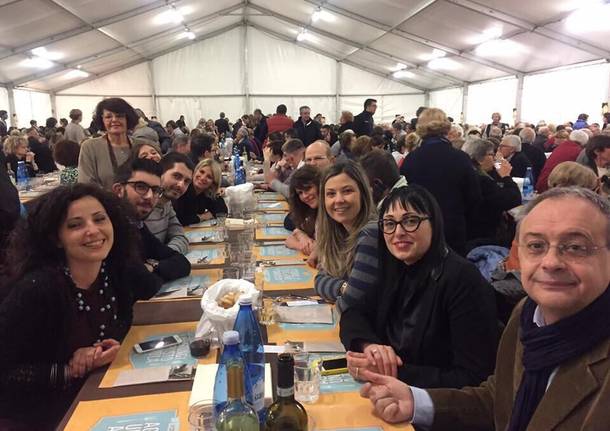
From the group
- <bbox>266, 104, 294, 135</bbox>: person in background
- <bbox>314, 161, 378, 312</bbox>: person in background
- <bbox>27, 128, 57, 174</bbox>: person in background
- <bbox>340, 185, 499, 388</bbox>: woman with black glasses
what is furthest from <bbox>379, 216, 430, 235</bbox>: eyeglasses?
<bbox>27, 128, 57, 174</bbox>: person in background

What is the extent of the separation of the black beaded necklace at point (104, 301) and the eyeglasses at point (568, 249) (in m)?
1.45

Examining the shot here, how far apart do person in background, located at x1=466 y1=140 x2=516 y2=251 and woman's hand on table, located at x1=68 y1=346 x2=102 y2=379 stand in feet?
9.47

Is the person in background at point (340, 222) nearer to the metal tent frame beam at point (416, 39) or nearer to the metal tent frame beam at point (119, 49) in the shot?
the metal tent frame beam at point (416, 39)

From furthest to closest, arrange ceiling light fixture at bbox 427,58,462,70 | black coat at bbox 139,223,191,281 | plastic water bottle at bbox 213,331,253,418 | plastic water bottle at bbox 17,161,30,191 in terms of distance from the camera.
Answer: ceiling light fixture at bbox 427,58,462,70 < plastic water bottle at bbox 17,161,30,191 < black coat at bbox 139,223,191,281 < plastic water bottle at bbox 213,331,253,418

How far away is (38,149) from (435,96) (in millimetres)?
14626

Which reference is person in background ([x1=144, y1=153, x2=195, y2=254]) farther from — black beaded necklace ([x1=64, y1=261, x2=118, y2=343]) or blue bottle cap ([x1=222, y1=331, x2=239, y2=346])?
blue bottle cap ([x1=222, y1=331, x2=239, y2=346])

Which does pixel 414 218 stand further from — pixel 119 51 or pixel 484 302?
pixel 119 51

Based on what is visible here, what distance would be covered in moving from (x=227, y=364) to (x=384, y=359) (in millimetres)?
757

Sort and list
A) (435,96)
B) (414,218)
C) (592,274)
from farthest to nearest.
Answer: (435,96)
(414,218)
(592,274)

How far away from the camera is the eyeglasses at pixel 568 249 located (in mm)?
A: 1033

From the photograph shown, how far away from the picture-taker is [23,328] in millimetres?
1497

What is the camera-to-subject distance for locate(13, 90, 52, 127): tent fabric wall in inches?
543

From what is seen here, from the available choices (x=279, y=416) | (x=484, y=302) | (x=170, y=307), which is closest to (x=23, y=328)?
(x=170, y=307)

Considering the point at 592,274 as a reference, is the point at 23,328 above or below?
below
